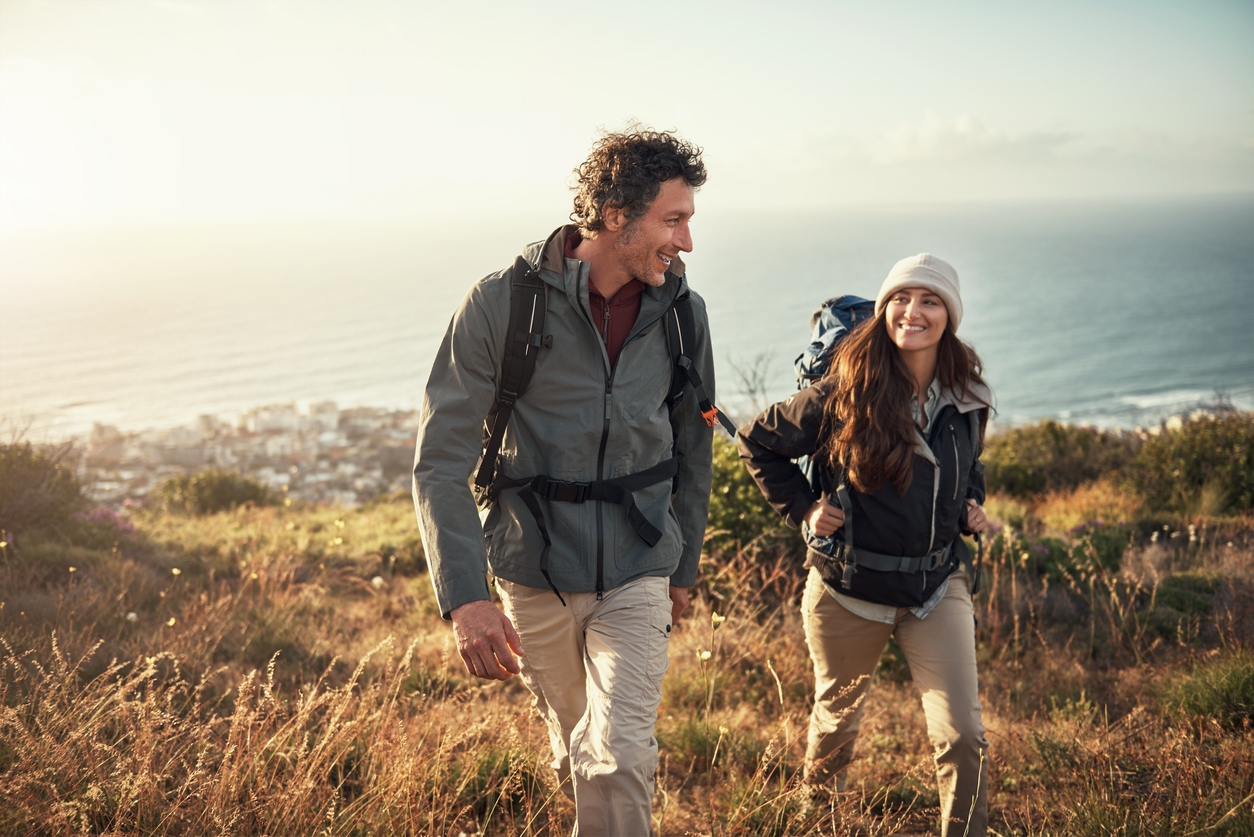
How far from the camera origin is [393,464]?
2030 cm

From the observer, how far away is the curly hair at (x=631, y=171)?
2.53 metres

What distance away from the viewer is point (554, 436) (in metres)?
2.49

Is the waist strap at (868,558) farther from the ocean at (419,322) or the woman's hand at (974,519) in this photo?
the ocean at (419,322)

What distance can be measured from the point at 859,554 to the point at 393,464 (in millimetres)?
18898

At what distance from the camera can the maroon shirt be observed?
263cm

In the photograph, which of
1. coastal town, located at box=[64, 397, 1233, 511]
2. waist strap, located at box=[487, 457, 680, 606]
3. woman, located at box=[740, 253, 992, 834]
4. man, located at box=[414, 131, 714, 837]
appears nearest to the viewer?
man, located at box=[414, 131, 714, 837]

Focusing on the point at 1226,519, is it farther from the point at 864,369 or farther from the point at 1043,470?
the point at 864,369

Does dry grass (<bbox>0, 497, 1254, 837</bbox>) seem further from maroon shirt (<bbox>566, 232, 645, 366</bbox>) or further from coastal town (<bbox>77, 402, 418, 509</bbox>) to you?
coastal town (<bbox>77, 402, 418, 509</bbox>)

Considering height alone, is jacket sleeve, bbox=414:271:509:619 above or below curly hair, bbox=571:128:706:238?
below

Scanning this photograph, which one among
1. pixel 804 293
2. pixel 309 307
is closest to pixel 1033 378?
pixel 804 293

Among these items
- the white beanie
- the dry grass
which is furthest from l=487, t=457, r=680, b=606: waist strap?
the white beanie

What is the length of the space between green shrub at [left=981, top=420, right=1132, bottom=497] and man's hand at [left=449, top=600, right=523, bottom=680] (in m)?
11.7

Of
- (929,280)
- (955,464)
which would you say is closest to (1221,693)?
(955,464)

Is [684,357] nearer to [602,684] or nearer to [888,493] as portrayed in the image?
[888,493]
